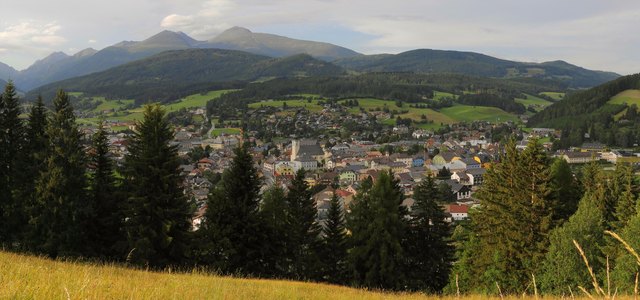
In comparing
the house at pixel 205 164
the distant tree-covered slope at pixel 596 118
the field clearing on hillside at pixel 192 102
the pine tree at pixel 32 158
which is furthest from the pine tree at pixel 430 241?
the field clearing on hillside at pixel 192 102

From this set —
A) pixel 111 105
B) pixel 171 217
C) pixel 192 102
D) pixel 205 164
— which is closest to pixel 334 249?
pixel 171 217

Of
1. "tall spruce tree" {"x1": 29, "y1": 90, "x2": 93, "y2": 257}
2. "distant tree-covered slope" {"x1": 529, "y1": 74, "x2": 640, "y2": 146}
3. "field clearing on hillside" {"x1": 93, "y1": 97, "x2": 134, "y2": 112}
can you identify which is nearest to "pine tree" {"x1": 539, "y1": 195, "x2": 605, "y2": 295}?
"tall spruce tree" {"x1": 29, "y1": 90, "x2": 93, "y2": 257}

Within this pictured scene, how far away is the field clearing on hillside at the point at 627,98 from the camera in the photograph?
136 m

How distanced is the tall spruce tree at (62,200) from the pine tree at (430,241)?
1481 cm

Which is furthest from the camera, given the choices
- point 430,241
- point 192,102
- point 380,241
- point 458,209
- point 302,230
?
point 192,102

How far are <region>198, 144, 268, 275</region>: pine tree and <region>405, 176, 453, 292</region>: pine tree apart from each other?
7752mm

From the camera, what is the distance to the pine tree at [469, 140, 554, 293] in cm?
1884

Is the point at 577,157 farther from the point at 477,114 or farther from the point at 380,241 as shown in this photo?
the point at 380,241

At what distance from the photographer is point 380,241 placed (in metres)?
20.8

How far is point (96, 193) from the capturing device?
18.5 meters

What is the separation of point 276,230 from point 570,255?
1235cm

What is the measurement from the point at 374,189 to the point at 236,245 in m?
6.97

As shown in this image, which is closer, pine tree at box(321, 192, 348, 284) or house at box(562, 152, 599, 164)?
pine tree at box(321, 192, 348, 284)

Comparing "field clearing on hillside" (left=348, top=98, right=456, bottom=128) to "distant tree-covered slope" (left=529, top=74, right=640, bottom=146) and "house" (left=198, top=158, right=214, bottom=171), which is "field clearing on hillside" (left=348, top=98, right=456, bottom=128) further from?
"house" (left=198, top=158, right=214, bottom=171)
